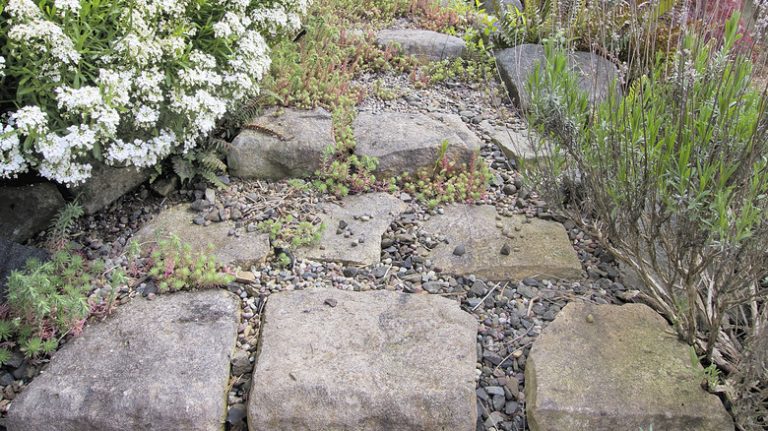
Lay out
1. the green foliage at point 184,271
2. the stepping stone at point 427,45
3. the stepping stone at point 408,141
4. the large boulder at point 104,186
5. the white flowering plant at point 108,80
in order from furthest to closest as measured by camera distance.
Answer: the stepping stone at point 427,45
the stepping stone at point 408,141
the large boulder at point 104,186
the green foliage at point 184,271
the white flowering plant at point 108,80

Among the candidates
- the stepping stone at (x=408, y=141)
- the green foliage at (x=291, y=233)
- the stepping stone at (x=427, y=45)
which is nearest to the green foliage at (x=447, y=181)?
the stepping stone at (x=408, y=141)

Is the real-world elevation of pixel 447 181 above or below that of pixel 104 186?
below

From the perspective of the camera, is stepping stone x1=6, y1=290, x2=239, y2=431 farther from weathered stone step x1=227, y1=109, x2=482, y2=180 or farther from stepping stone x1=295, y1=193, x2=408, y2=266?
weathered stone step x1=227, y1=109, x2=482, y2=180

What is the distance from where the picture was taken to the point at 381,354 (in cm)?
268

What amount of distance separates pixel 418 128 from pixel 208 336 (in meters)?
2.04

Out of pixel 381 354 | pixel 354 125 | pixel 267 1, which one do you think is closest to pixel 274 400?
pixel 381 354

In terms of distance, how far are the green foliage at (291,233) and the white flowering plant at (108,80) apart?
60 centimetres

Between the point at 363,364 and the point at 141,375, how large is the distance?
891 mm

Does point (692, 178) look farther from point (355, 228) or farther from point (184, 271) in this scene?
point (184, 271)

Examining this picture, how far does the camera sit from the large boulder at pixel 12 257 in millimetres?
2877

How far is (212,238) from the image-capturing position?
3.34 meters

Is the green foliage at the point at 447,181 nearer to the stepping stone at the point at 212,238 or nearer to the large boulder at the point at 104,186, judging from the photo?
the stepping stone at the point at 212,238

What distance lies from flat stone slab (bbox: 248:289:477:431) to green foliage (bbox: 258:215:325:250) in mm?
362

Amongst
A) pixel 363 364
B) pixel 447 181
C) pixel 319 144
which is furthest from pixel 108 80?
pixel 447 181
